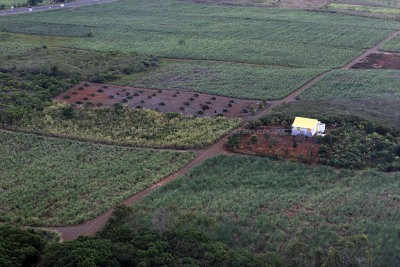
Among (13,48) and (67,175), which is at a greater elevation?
(13,48)

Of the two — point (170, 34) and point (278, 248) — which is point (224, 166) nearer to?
point (278, 248)

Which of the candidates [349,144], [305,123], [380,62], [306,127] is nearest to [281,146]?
[306,127]

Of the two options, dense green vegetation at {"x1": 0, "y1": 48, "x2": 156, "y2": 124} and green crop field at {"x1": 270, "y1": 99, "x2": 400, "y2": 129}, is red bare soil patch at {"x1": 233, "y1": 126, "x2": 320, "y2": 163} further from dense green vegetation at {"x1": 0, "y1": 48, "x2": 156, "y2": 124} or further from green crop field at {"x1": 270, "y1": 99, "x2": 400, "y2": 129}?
dense green vegetation at {"x1": 0, "y1": 48, "x2": 156, "y2": 124}

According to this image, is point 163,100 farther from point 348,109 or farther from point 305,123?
point 348,109

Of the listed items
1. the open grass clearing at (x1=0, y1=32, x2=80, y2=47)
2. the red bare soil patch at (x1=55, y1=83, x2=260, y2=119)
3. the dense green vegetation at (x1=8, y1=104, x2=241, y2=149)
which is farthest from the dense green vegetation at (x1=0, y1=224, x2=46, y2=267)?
the open grass clearing at (x1=0, y1=32, x2=80, y2=47)

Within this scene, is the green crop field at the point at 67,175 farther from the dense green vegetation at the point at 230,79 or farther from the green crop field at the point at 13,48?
the green crop field at the point at 13,48
